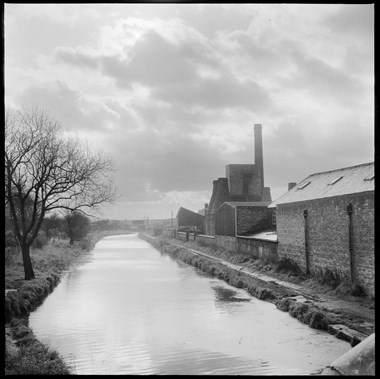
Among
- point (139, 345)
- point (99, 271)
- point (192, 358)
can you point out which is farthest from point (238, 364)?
point (99, 271)

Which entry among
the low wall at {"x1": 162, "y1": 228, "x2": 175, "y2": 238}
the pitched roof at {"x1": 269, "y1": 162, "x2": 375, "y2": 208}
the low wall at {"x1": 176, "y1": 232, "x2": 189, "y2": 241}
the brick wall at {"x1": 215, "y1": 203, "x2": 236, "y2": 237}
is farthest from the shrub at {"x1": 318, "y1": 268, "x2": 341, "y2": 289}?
the low wall at {"x1": 162, "y1": 228, "x2": 175, "y2": 238}

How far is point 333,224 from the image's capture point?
15.9m

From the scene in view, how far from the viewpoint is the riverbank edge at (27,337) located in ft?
26.6

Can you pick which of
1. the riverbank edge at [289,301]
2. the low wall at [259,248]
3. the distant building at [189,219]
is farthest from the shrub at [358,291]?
the distant building at [189,219]

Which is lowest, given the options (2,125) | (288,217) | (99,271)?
(99,271)

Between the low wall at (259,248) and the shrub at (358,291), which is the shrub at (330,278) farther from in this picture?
the low wall at (259,248)

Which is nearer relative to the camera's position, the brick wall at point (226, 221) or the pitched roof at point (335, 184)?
the pitched roof at point (335, 184)

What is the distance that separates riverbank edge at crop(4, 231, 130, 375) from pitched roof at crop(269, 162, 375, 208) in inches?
409

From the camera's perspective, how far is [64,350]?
9.96 meters

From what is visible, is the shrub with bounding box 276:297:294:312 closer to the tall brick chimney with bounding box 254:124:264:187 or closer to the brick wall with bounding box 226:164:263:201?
the brick wall with bounding box 226:164:263:201

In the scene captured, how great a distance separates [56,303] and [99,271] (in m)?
10.2

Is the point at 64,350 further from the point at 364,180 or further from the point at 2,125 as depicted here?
A: the point at 364,180

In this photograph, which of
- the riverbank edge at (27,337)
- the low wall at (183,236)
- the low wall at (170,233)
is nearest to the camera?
the riverbank edge at (27,337)

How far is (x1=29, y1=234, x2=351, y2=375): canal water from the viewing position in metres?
8.87
